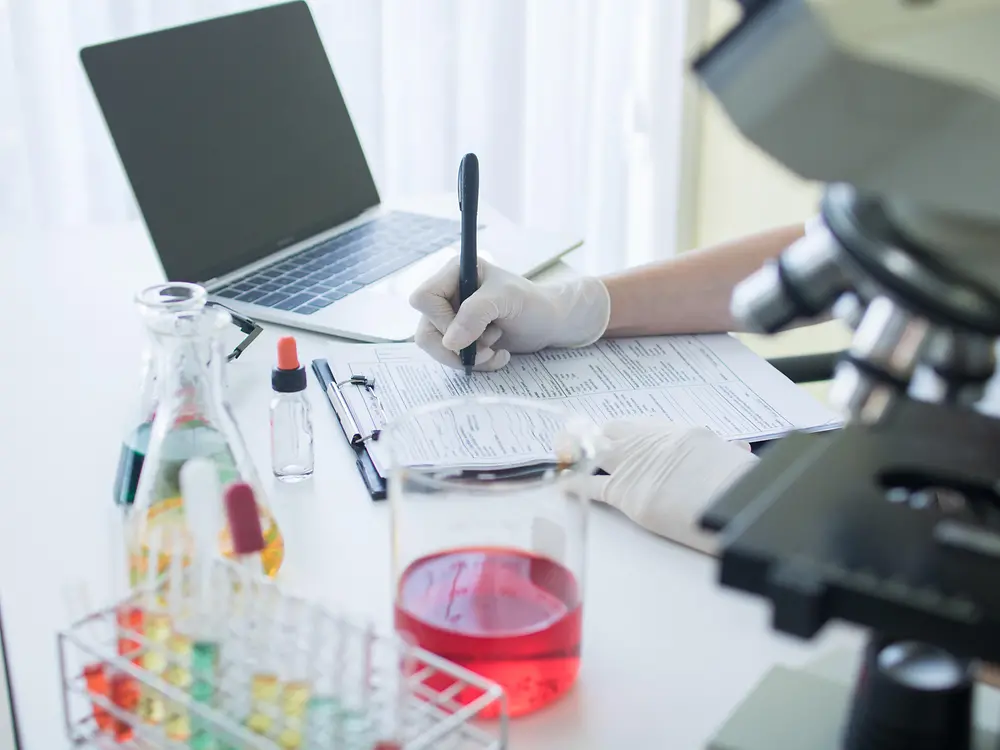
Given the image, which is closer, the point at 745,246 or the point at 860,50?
the point at 860,50

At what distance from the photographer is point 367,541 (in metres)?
0.91

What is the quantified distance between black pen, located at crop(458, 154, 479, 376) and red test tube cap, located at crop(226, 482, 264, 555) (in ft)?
1.66

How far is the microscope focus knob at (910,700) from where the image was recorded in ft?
1.94

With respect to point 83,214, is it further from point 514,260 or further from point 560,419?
point 560,419

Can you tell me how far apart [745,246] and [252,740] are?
3.45 feet

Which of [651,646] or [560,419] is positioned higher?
[560,419]

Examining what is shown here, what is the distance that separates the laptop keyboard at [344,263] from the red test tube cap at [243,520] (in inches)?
27.6

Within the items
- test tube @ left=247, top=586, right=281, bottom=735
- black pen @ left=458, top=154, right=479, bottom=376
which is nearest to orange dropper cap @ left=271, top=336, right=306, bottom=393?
black pen @ left=458, top=154, right=479, bottom=376

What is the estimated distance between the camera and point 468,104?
2.53 m

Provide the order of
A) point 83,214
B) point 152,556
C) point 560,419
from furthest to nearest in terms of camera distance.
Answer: point 83,214
point 560,419
point 152,556

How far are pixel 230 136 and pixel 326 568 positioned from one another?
2.67 ft

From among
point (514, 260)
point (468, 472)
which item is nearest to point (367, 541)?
point (468, 472)

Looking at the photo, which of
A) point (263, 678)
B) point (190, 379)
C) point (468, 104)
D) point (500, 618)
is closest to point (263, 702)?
point (263, 678)

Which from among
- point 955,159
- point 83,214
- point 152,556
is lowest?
point 83,214
